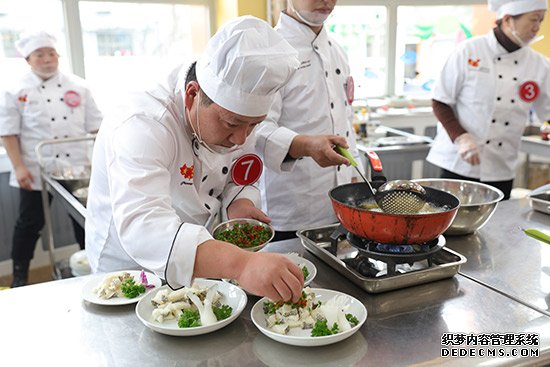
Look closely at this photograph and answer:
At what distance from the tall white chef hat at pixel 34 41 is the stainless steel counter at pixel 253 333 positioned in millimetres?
2501

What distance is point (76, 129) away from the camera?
3748 millimetres

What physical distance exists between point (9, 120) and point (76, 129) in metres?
0.43

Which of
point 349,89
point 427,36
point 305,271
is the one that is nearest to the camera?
point 305,271

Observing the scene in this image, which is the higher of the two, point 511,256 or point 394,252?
point 394,252

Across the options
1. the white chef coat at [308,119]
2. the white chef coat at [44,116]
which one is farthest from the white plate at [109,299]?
the white chef coat at [44,116]

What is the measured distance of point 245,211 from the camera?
164cm

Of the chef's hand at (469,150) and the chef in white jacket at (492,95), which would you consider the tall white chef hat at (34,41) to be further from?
the chef's hand at (469,150)

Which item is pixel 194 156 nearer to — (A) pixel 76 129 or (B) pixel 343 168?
(B) pixel 343 168

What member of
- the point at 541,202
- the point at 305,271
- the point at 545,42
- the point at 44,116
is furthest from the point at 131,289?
the point at 545,42

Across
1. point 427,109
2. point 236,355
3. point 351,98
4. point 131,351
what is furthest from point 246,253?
point 427,109

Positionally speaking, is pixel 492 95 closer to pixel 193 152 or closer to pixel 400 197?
pixel 400 197

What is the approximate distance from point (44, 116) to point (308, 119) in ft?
7.52

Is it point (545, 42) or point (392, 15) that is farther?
point (545, 42)

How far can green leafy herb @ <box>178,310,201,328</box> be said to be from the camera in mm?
1162
